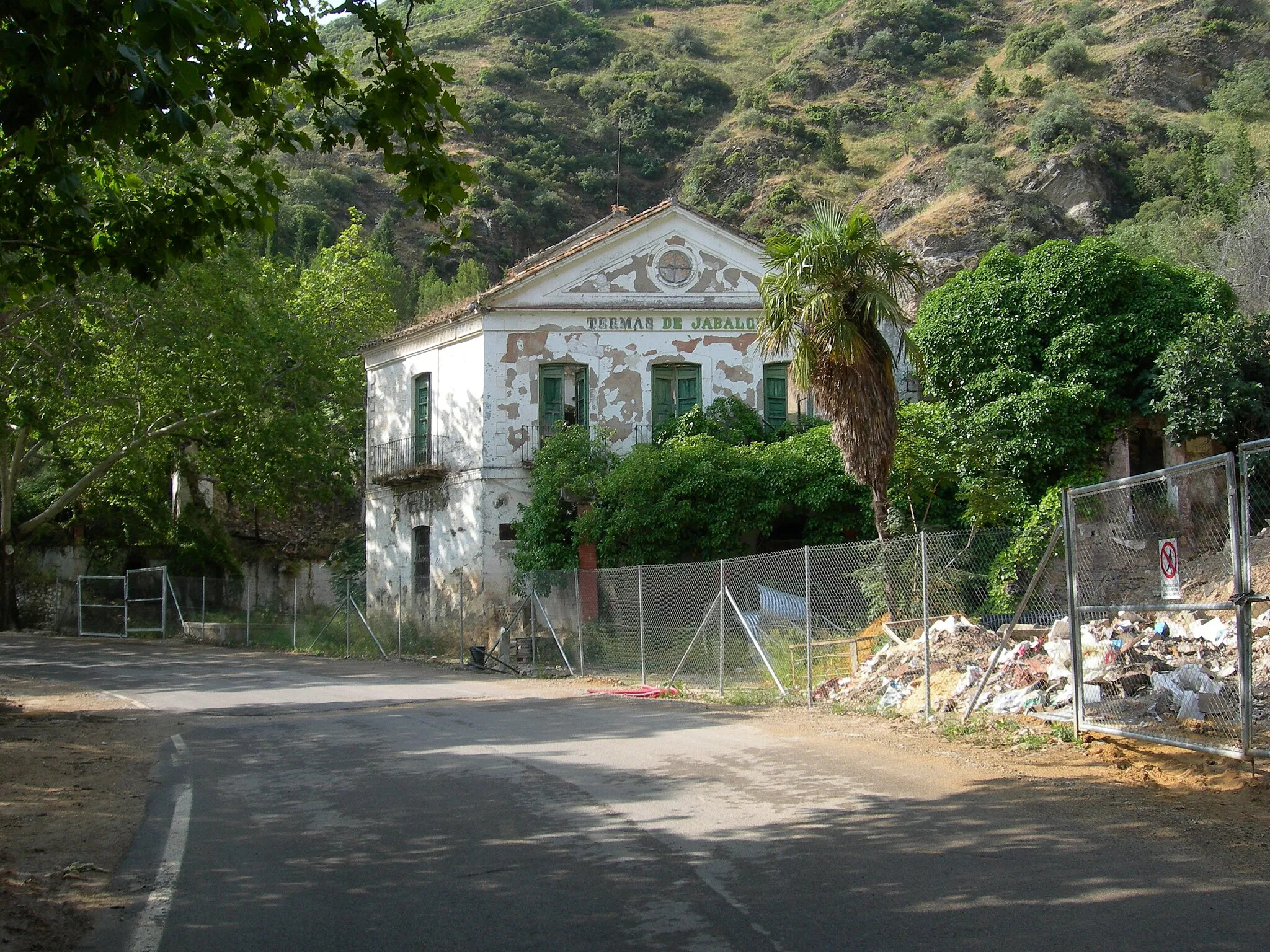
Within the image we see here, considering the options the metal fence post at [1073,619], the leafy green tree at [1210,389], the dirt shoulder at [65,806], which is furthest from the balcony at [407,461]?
the metal fence post at [1073,619]

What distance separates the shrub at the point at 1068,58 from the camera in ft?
242

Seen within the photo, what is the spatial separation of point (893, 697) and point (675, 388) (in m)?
15.8

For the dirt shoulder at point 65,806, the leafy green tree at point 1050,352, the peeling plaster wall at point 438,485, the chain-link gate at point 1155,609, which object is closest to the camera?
the dirt shoulder at point 65,806

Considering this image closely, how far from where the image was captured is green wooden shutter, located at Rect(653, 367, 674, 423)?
95.3 feet

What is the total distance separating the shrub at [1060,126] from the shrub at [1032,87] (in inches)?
319

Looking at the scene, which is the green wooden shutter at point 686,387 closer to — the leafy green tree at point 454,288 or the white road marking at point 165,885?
the white road marking at point 165,885

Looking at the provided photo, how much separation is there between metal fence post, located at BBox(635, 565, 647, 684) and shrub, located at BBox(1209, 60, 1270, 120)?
202 feet

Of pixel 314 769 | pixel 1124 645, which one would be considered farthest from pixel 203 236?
pixel 1124 645

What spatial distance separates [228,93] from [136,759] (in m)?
6.95

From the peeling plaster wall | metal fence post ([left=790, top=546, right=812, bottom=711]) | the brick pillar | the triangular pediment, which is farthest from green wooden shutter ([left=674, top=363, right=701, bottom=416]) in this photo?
metal fence post ([left=790, top=546, right=812, bottom=711])

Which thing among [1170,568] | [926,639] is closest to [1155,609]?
[1170,568]

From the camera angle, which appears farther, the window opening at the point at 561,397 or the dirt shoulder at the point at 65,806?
the window opening at the point at 561,397

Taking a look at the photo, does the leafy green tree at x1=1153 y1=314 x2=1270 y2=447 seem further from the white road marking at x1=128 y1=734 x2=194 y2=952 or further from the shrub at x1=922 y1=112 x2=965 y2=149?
the shrub at x1=922 y1=112 x2=965 y2=149

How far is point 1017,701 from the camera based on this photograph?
40.0 ft
